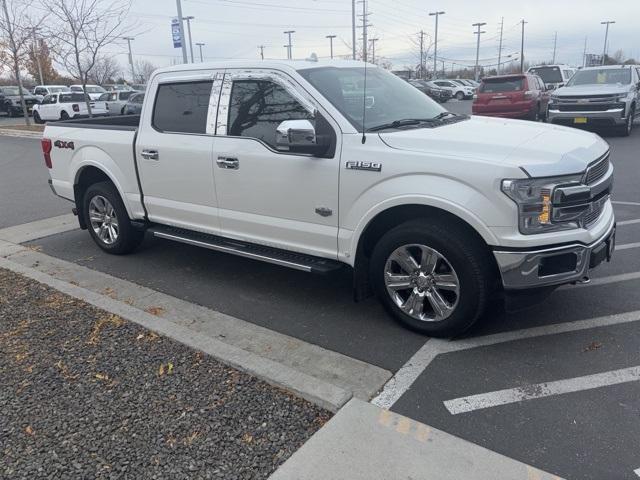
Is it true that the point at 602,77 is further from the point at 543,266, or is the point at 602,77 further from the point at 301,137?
the point at 301,137

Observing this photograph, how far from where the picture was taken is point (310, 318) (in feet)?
14.7

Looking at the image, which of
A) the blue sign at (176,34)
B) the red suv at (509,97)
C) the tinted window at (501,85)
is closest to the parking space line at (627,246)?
the red suv at (509,97)

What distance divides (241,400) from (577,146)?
2.78 metres

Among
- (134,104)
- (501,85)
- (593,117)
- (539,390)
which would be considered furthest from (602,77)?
(134,104)

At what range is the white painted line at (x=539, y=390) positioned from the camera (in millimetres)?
3209

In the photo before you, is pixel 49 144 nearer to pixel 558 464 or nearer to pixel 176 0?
pixel 558 464

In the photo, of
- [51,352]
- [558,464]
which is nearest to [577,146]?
[558,464]

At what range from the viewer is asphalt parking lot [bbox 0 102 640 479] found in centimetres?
290

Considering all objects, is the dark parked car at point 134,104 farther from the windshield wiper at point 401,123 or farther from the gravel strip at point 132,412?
the windshield wiper at point 401,123

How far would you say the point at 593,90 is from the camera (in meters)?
14.1

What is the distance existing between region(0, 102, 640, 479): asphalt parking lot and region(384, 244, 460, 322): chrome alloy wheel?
0.22 m

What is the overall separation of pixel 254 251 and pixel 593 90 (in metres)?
12.5

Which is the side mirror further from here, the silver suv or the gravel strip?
the silver suv

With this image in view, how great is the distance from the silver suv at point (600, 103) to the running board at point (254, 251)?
11872mm
